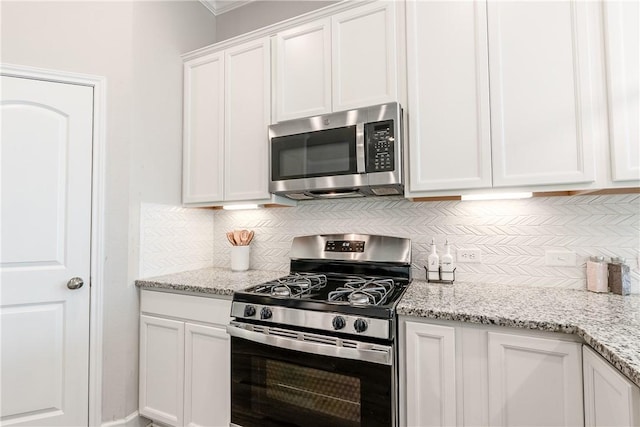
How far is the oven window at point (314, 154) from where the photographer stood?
172 cm

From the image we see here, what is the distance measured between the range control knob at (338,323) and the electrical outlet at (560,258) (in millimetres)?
1157

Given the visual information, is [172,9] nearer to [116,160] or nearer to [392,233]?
[116,160]

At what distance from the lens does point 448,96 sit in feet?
5.17

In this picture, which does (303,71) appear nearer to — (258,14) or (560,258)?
(258,14)

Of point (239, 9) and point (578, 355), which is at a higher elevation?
point (239, 9)

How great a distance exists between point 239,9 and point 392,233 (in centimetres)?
230

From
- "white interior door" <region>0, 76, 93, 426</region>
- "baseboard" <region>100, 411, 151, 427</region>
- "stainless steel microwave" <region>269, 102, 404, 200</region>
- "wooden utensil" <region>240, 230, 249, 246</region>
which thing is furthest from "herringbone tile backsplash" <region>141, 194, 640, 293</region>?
"baseboard" <region>100, 411, 151, 427</region>

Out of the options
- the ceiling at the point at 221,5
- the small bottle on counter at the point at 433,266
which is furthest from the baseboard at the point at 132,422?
the ceiling at the point at 221,5

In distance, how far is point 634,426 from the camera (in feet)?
2.69

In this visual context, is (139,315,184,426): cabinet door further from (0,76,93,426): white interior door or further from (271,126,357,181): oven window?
(271,126,357,181): oven window

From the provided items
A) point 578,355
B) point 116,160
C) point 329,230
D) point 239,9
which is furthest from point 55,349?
point 239,9

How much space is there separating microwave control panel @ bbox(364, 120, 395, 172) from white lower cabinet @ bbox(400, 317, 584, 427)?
77 cm

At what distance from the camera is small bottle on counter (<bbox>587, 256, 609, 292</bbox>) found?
1.48 metres

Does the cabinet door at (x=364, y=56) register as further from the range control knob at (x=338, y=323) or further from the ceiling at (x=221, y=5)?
the ceiling at (x=221, y=5)
